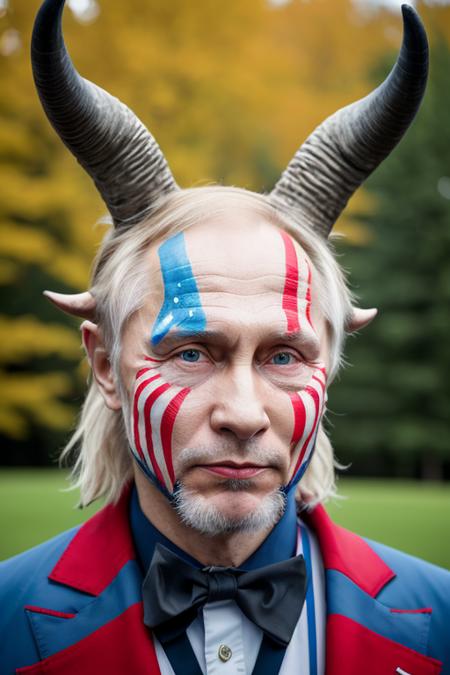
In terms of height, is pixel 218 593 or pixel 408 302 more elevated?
pixel 218 593

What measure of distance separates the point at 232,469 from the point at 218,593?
1.36ft

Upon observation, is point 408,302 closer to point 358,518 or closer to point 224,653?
point 358,518

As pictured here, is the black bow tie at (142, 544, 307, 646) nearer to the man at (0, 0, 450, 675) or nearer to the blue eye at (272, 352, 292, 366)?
the man at (0, 0, 450, 675)

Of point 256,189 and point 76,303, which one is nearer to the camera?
point 76,303

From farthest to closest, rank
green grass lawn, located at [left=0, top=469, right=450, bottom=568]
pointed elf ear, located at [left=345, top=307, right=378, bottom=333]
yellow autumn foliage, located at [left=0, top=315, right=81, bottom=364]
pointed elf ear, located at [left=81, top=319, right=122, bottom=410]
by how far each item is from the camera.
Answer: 1. yellow autumn foliage, located at [left=0, top=315, right=81, bottom=364]
2. green grass lawn, located at [left=0, top=469, right=450, bottom=568]
3. pointed elf ear, located at [left=345, top=307, right=378, bottom=333]
4. pointed elf ear, located at [left=81, top=319, right=122, bottom=410]

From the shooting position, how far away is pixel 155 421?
2395mm

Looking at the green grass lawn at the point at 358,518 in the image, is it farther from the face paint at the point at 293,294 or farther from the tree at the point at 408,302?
the tree at the point at 408,302

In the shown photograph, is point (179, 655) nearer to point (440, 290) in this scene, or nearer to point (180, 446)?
point (180, 446)

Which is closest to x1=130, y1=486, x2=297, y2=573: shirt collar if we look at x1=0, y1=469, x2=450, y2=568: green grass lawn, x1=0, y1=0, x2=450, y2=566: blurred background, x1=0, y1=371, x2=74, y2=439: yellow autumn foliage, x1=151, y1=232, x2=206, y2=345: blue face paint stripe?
x1=151, y1=232, x2=206, y2=345: blue face paint stripe

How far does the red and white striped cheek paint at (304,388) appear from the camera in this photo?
2.46m

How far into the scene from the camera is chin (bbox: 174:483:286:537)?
→ 2338 mm

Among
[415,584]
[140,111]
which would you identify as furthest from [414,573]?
[140,111]

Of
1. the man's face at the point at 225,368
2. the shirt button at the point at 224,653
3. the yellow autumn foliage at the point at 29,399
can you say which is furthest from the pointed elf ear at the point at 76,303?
the yellow autumn foliage at the point at 29,399

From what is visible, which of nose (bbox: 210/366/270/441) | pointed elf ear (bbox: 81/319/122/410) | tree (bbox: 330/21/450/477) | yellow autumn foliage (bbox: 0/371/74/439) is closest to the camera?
nose (bbox: 210/366/270/441)
